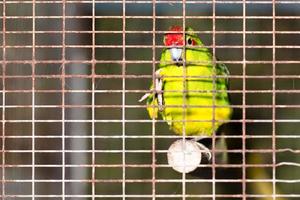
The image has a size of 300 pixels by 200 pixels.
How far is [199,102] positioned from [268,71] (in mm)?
1707

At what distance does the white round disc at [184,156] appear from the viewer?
1573 mm

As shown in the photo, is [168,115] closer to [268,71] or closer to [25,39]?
[25,39]

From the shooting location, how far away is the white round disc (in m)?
1.57

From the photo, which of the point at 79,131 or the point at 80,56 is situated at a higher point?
the point at 80,56

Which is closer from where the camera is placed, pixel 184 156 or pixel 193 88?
pixel 184 156

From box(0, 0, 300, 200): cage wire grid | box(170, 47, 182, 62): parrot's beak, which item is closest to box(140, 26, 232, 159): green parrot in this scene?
box(170, 47, 182, 62): parrot's beak

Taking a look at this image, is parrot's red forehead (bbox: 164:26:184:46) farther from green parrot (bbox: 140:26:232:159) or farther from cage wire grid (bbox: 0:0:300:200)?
cage wire grid (bbox: 0:0:300:200)

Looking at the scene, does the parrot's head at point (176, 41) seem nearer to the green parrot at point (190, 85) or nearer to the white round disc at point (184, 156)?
the green parrot at point (190, 85)

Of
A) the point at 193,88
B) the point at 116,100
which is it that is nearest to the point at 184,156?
the point at 193,88

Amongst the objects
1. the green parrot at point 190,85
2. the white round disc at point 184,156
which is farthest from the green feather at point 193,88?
the white round disc at point 184,156

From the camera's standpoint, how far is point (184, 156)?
1.57 metres

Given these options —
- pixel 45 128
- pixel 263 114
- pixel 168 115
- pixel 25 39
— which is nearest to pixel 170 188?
pixel 263 114

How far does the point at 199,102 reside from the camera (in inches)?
69.2

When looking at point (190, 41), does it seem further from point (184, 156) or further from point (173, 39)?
point (184, 156)
